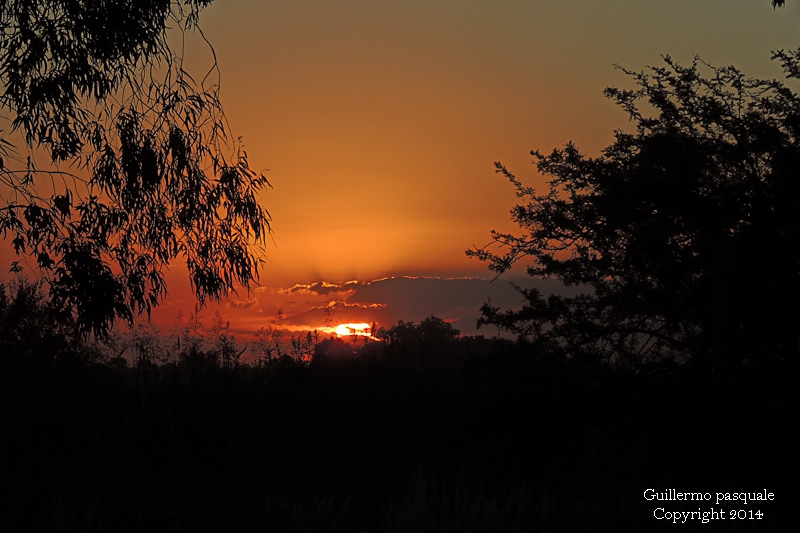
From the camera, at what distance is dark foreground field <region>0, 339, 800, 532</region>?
18.8 feet

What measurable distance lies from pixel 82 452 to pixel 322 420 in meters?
2.53

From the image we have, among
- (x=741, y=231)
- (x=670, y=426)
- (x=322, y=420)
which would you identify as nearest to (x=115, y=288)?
(x=322, y=420)

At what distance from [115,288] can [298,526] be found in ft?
21.8

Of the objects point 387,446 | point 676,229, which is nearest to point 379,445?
point 387,446

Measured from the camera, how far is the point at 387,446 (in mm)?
7840

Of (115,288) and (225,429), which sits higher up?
(115,288)

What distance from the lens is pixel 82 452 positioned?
23.4 feet

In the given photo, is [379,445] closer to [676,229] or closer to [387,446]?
[387,446]

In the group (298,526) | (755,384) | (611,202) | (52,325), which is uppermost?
(611,202)

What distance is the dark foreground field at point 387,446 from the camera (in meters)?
5.73

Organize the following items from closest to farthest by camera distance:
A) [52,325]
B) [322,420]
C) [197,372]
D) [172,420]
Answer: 1. [172,420]
2. [322,420]
3. [197,372]
4. [52,325]

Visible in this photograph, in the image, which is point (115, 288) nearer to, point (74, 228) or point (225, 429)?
point (74, 228)

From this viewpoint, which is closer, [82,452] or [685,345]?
[82,452]

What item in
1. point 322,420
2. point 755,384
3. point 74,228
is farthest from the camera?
point 74,228
